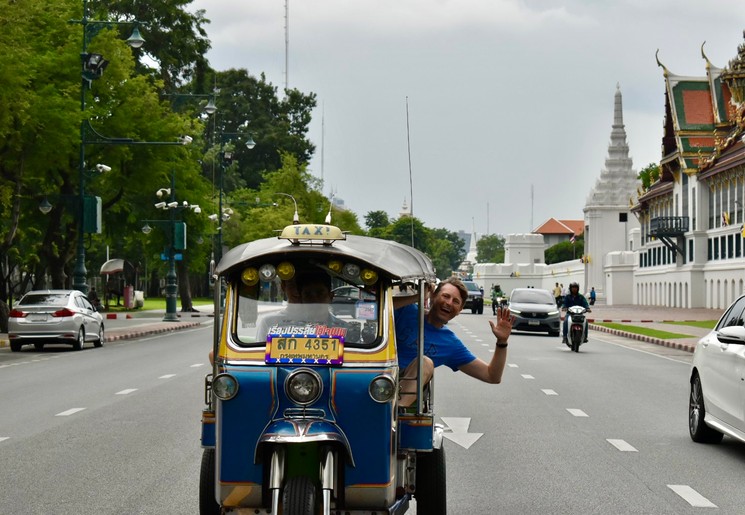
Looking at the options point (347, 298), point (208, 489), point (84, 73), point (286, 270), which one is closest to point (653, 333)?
point (84, 73)

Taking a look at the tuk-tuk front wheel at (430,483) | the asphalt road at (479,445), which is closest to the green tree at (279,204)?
the asphalt road at (479,445)

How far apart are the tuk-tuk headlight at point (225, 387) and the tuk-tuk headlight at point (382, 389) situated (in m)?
0.67

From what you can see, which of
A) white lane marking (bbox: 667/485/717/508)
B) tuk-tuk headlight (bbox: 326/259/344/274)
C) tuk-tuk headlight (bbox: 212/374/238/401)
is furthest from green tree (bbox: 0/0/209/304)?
tuk-tuk headlight (bbox: 212/374/238/401)

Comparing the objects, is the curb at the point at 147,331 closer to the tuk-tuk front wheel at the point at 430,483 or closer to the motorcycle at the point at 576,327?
the motorcycle at the point at 576,327

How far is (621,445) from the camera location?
1186cm

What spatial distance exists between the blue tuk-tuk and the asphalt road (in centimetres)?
219

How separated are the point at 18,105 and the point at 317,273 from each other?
26.4 m

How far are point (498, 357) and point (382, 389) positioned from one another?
1.53 metres

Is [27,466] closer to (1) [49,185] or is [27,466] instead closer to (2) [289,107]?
A: (1) [49,185]

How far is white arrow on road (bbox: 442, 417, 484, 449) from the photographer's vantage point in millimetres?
12133

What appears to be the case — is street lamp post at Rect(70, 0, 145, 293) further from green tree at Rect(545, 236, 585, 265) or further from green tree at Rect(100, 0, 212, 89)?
green tree at Rect(545, 236, 585, 265)

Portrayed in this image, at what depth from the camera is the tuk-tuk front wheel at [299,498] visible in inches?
229

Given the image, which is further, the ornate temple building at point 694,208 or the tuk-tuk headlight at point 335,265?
the ornate temple building at point 694,208

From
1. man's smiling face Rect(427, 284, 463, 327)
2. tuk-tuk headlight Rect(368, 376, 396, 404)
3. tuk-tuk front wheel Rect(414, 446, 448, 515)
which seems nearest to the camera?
tuk-tuk headlight Rect(368, 376, 396, 404)
